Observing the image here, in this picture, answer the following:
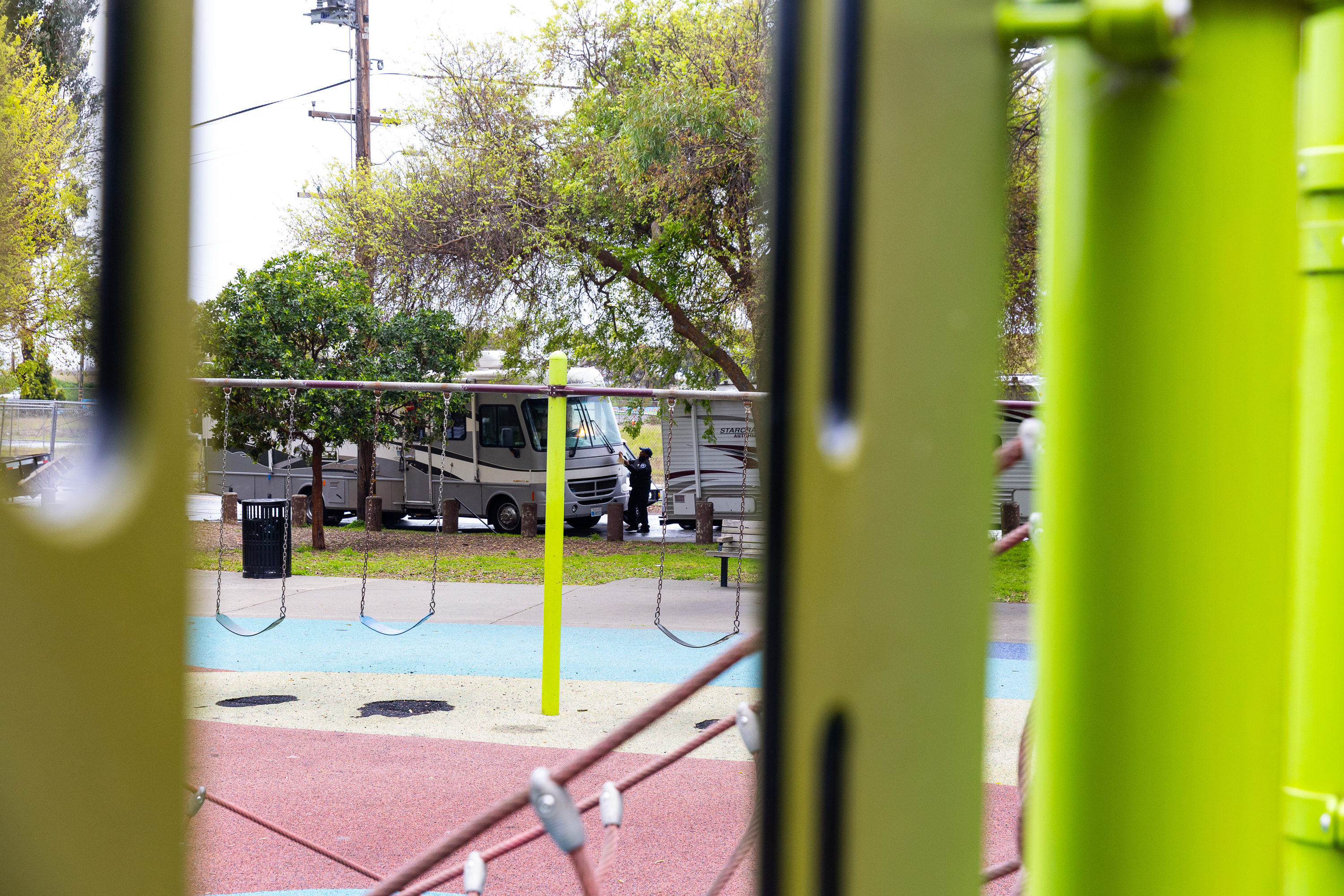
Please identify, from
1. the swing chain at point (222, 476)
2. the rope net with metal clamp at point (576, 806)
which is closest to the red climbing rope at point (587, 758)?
the rope net with metal clamp at point (576, 806)

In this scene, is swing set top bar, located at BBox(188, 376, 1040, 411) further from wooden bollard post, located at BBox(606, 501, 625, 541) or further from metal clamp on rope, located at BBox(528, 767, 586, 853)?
wooden bollard post, located at BBox(606, 501, 625, 541)

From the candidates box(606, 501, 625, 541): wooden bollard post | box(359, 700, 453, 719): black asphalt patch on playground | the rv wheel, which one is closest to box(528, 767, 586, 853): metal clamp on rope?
box(359, 700, 453, 719): black asphalt patch on playground

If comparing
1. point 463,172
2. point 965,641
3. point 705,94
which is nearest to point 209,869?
point 965,641

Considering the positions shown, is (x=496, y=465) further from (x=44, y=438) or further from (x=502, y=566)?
(x=44, y=438)

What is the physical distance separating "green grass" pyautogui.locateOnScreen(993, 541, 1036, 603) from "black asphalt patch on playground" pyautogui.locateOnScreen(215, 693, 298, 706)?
7.17 meters

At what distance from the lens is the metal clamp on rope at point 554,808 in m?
1.20

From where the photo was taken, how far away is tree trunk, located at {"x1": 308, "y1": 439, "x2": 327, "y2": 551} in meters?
15.1

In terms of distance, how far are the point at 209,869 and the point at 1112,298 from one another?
12.2ft

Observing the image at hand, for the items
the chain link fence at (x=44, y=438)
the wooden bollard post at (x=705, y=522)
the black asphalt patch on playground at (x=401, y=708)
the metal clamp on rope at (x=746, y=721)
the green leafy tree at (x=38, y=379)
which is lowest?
the black asphalt patch on playground at (x=401, y=708)

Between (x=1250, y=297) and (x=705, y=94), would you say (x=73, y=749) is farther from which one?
(x=705, y=94)

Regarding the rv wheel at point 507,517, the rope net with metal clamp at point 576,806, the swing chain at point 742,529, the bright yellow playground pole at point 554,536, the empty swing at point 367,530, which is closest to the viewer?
the rope net with metal clamp at point 576,806

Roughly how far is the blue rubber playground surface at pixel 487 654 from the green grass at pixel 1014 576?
2936mm

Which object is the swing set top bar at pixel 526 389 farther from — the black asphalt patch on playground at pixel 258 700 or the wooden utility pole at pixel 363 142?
the wooden utility pole at pixel 363 142

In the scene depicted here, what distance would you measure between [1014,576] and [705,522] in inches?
171
